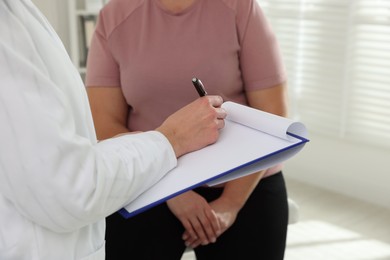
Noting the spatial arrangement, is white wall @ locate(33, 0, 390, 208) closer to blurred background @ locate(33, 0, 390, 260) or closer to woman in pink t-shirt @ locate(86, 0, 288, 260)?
blurred background @ locate(33, 0, 390, 260)

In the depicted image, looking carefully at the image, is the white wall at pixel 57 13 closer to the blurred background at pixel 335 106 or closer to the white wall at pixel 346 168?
the blurred background at pixel 335 106

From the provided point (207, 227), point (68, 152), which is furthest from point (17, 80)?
point (207, 227)

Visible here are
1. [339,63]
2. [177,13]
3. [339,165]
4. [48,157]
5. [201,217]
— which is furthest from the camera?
[339,165]

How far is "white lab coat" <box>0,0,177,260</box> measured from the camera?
2.63 ft

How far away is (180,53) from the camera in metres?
1.54

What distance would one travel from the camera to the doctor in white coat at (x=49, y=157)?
802 mm

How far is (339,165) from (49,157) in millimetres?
2402

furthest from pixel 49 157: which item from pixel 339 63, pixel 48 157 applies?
pixel 339 63

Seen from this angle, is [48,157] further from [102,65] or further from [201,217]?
[102,65]

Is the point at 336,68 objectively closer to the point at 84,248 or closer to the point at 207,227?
the point at 207,227

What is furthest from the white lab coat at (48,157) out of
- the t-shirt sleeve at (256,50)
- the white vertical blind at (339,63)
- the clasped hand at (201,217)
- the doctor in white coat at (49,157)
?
the white vertical blind at (339,63)

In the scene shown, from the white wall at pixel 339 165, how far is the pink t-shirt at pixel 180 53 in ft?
4.90

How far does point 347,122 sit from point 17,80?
237 centimetres

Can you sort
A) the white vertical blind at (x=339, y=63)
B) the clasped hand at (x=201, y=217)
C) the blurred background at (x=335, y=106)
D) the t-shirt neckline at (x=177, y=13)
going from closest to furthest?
the clasped hand at (x=201, y=217)
the t-shirt neckline at (x=177, y=13)
the blurred background at (x=335, y=106)
the white vertical blind at (x=339, y=63)
